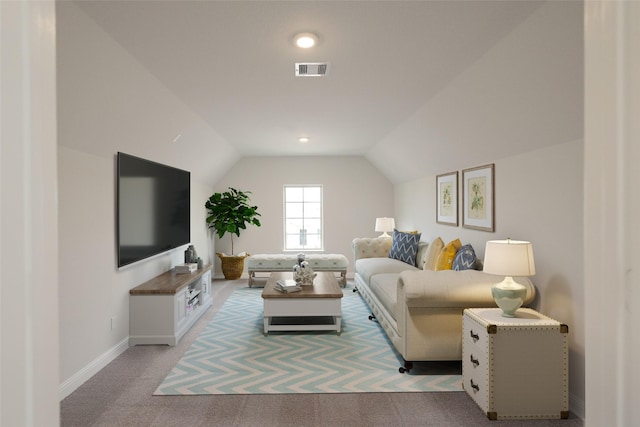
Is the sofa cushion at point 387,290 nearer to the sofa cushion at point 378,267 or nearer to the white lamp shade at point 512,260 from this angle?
the sofa cushion at point 378,267

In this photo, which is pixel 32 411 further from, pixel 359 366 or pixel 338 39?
pixel 359 366

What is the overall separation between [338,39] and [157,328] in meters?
3.16

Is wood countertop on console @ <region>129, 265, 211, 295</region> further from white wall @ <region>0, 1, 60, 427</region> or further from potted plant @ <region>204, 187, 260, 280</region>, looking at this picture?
white wall @ <region>0, 1, 60, 427</region>

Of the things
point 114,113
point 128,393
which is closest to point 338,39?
point 114,113

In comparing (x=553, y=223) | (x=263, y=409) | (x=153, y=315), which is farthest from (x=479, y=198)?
(x=153, y=315)

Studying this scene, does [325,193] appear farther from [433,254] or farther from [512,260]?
[512,260]

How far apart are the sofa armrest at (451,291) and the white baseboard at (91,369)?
2.55m

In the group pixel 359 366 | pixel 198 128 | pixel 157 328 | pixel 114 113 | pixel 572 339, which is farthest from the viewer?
pixel 198 128

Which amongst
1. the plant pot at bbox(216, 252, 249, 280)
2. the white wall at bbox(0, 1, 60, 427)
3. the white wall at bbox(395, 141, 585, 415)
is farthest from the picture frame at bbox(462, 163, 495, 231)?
the plant pot at bbox(216, 252, 249, 280)

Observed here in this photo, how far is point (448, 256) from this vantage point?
4383 mm

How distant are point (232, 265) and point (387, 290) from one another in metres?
4.22

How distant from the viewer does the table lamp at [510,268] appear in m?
2.73

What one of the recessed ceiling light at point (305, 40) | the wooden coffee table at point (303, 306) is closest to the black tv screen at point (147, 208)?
the wooden coffee table at point (303, 306)

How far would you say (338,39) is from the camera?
107 inches
